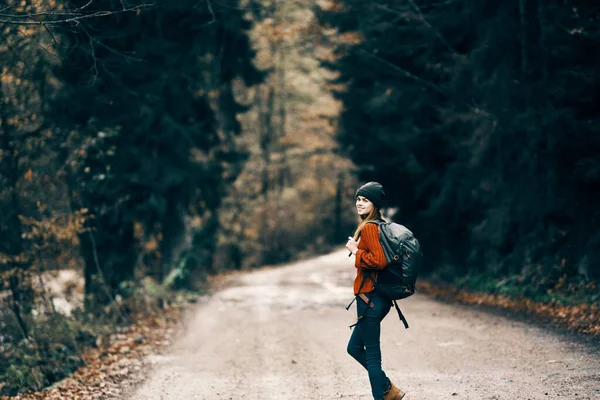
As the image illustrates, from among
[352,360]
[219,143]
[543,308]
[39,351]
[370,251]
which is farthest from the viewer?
[219,143]

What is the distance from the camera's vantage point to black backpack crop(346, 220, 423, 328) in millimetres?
5652

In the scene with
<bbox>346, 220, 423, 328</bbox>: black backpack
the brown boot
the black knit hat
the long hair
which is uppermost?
the black knit hat

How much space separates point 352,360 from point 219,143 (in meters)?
10.5

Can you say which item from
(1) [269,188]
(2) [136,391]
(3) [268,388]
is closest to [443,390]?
(3) [268,388]

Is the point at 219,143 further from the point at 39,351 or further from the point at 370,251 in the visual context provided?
the point at 370,251

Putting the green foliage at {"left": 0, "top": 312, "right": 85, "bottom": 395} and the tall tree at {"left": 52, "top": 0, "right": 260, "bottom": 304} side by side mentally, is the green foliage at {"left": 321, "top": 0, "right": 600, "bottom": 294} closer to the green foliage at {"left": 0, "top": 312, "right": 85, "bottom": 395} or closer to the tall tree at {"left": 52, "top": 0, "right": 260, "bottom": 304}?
the tall tree at {"left": 52, "top": 0, "right": 260, "bottom": 304}

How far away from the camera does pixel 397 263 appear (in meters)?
5.70

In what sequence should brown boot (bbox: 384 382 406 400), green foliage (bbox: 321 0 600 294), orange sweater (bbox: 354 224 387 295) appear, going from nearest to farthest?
orange sweater (bbox: 354 224 387 295) → brown boot (bbox: 384 382 406 400) → green foliage (bbox: 321 0 600 294)

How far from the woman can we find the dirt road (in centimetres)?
128

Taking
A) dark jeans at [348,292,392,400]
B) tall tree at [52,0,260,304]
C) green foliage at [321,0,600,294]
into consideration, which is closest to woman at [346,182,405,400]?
dark jeans at [348,292,392,400]

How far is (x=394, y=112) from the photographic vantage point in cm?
1764

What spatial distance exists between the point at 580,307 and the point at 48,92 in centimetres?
1035

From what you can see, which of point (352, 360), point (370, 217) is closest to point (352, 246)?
point (370, 217)

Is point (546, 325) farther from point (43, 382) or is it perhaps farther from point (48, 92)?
point (48, 92)
